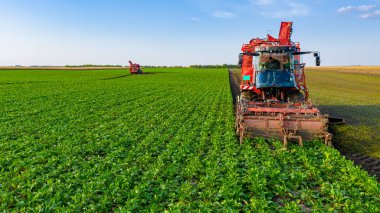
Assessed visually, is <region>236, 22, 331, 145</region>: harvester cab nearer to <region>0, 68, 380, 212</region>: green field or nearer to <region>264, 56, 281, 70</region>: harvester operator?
<region>264, 56, 281, 70</region>: harvester operator

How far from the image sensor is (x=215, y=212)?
216 inches

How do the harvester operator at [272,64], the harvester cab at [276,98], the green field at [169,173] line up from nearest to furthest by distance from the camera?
the green field at [169,173] → the harvester cab at [276,98] → the harvester operator at [272,64]

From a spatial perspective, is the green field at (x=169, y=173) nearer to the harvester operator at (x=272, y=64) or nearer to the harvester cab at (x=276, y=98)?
the harvester cab at (x=276, y=98)

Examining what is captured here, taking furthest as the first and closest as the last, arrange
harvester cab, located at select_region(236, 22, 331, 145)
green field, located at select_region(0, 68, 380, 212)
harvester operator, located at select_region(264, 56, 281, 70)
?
1. harvester operator, located at select_region(264, 56, 281, 70)
2. harvester cab, located at select_region(236, 22, 331, 145)
3. green field, located at select_region(0, 68, 380, 212)

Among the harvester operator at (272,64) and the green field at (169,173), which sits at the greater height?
the harvester operator at (272,64)

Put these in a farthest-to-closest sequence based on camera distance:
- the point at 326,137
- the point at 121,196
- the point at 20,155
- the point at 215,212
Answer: the point at 326,137 → the point at 20,155 → the point at 121,196 → the point at 215,212

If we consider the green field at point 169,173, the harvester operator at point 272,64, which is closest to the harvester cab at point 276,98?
the harvester operator at point 272,64

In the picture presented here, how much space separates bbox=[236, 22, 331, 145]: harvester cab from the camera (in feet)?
32.2

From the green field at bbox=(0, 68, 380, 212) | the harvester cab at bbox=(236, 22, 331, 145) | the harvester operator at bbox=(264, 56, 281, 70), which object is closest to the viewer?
the green field at bbox=(0, 68, 380, 212)

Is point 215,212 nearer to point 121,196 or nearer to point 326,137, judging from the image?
point 121,196

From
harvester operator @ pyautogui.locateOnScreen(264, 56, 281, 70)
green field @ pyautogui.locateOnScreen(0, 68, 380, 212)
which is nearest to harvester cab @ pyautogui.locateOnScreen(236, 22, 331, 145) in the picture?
harvester operator @ pyautogui.locateOnScreen(264, 56, 281, 70)

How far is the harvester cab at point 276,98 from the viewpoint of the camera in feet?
32.2

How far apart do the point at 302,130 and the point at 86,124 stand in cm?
871

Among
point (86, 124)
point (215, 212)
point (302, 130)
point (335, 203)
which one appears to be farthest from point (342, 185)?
point (86, 124)
